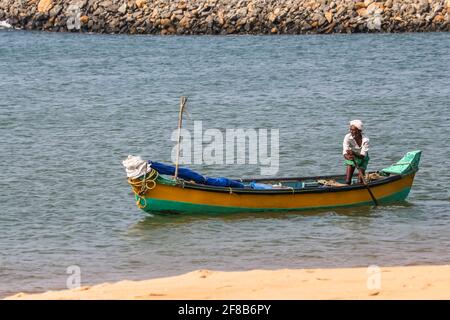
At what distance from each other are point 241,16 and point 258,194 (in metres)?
39.9

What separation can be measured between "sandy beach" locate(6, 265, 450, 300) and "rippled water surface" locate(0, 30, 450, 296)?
2.55 metres

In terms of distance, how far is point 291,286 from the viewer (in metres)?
13.9

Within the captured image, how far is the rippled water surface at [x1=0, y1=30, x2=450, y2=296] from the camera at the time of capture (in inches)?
741

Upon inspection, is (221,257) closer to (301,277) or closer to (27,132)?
(301,277)

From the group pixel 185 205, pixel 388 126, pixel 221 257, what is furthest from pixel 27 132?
pixel 221 257

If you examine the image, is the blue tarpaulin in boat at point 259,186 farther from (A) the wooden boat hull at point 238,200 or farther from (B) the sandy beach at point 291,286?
(B) the sandy beach at point 291,286

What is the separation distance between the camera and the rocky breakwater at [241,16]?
58219 millimetres

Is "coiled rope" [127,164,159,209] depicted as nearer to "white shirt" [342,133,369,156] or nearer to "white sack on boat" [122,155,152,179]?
"white sack on boat" [122,155,152,179]

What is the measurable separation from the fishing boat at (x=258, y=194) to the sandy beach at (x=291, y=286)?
5.52 meters

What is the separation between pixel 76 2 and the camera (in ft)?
208

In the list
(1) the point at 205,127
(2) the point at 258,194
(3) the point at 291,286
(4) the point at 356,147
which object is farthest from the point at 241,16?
(3) the point at 291,286

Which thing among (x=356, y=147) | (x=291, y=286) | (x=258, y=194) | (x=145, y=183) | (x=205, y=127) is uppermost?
(x=205, y=127)

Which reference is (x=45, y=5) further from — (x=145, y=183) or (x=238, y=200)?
(x=145, y=183)
